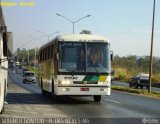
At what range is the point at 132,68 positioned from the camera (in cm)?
11331

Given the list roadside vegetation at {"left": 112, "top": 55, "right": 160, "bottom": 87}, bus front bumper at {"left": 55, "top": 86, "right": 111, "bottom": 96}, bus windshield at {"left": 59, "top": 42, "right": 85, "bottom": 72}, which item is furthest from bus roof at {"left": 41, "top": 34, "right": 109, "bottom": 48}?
roadside vegetation at {"left": 112, "top": 55, "right": 160, "bottom": 87}

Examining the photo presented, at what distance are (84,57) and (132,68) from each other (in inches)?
3619

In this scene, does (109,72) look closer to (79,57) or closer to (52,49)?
(79,57)

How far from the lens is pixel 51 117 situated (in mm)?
15992

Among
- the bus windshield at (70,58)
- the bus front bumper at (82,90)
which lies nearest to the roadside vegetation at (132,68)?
the bus front bumper at (82,90)

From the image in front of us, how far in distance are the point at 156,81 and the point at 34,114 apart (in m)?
55.2

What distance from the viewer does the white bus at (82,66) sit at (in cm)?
2195

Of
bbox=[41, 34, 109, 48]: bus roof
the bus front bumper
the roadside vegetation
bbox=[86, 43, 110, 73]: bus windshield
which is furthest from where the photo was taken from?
the roadside vegetation

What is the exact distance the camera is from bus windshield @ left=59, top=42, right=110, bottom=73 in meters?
22.0

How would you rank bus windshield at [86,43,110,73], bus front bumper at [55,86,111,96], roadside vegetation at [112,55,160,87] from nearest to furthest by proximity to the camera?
bus front bumper at [55,86,111,96] → bus windshield at [86,43,110,73] → roadside vegetation at [112,55,160,87]

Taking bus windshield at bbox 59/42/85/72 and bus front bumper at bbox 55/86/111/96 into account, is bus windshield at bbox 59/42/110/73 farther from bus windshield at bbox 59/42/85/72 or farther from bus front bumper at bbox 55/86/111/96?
bus front bumper at bbox 55/86/111/96

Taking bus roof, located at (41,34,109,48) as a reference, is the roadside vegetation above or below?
below

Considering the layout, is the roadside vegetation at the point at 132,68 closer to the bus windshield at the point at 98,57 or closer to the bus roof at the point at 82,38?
the bus roof at the point at 82,38

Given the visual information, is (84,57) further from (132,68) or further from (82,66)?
(132,68)
